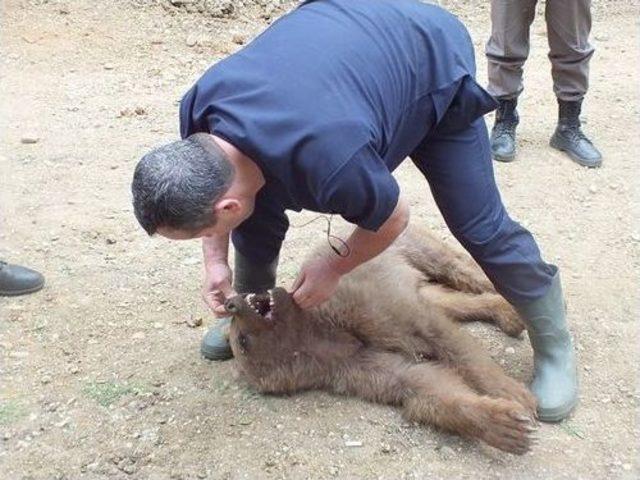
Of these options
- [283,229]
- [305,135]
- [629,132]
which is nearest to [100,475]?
[283,229]

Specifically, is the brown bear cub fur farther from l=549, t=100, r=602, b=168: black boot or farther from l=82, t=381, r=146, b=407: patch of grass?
l=549, t=100, r=602, b=168: black boot

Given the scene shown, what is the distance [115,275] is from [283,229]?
1.33m

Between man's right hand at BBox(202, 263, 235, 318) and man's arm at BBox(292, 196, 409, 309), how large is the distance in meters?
0.28

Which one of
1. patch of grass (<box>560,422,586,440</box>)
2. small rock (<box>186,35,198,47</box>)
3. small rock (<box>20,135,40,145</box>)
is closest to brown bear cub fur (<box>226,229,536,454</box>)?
patch of grass (<box>560,422,586,440</box>)

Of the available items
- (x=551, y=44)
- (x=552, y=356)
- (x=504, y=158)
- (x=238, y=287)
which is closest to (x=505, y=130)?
(x=504, y=158)

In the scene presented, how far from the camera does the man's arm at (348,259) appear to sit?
279cm

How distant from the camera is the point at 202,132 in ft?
9.06

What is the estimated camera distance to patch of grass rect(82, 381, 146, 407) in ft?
12.0

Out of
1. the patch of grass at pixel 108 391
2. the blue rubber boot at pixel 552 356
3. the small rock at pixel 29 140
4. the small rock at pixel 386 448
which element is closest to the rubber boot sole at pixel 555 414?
the blue rubber boot at pixel 552 356

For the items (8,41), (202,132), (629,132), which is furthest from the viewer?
(8,41)

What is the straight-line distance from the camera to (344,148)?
2508 mm

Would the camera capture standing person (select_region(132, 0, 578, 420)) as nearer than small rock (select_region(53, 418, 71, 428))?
Yes

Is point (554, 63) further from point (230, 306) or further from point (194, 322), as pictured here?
point (230, 306)

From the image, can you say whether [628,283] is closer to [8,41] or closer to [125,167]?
[125,167]
